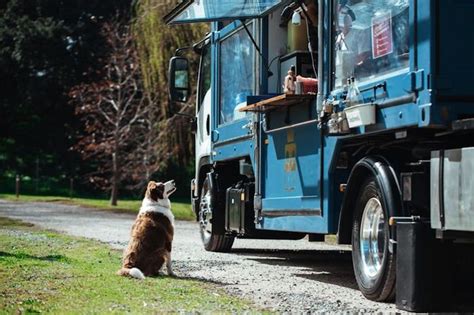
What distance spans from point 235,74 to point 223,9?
2.09 m

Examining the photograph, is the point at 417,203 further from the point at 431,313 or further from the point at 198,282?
the point at 198,282

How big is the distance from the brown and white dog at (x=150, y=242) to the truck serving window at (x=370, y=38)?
2.92 meters

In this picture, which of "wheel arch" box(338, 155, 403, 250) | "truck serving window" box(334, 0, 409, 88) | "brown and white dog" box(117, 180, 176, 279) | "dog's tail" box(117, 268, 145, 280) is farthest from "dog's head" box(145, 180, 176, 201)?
"truck serving window" box(334, 0, 409, 88)

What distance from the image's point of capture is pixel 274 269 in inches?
503

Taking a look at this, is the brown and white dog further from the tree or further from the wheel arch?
the tree

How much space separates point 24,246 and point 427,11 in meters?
9.09

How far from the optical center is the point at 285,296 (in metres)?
9.55

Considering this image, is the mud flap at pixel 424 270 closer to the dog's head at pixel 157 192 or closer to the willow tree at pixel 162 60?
the dog's head at pixel 157 192

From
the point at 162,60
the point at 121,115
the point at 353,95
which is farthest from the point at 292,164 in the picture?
the point at 121,115

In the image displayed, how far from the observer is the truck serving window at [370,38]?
27.5 ft

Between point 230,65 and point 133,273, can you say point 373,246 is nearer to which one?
point 133,273

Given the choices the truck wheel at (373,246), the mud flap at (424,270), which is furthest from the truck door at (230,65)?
the mud flap at (424,270)

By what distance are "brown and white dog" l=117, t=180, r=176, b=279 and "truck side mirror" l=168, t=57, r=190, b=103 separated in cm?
458

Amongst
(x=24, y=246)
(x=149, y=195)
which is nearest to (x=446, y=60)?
(x=149, y=195)
